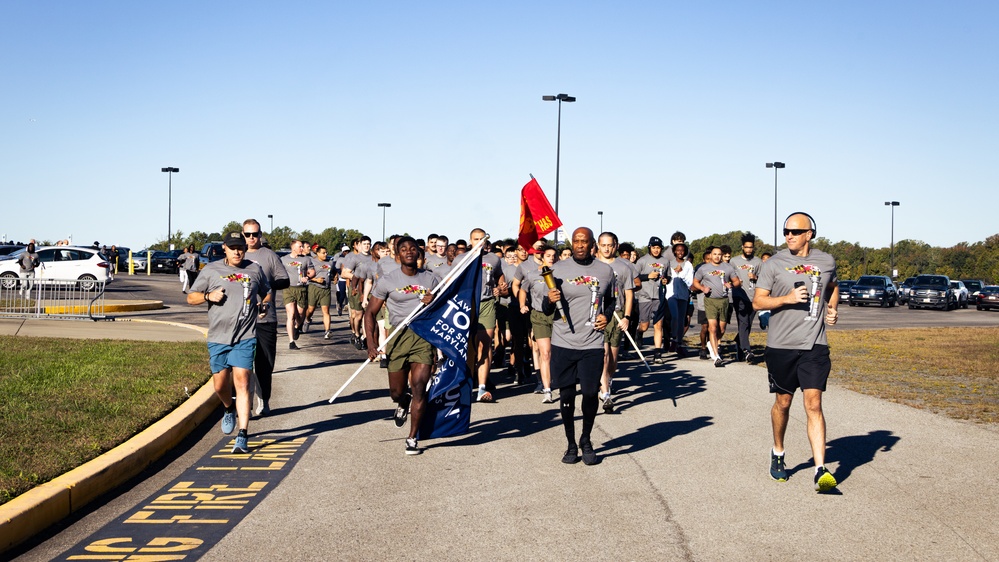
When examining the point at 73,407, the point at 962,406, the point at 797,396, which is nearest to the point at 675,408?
the point at 797,396

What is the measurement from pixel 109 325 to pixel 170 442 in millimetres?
12660

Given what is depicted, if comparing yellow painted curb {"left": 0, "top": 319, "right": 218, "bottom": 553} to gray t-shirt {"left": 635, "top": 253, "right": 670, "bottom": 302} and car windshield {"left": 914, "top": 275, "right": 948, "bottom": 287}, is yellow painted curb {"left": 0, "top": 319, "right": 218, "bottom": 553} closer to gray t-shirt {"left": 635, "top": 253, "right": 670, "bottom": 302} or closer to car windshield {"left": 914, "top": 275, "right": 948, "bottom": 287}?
gray t-shirt {"left": 635, "top": 253, "right": 670, "bottom": 302}

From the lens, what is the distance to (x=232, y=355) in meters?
8.23

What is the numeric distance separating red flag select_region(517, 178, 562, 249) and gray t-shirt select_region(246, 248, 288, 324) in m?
2.57

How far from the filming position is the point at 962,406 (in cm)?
1132

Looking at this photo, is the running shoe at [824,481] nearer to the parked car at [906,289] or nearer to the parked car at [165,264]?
the parked car at [906,289]

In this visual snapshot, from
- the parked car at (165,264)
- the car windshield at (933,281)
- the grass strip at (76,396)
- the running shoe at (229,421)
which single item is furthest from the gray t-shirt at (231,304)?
the parked car at (165,264)

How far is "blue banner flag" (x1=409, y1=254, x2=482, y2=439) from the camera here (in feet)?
27.9

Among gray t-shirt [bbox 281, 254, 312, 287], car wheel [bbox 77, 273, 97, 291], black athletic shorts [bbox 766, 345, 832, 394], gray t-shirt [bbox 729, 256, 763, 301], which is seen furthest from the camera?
car wheel [bbox 77, 273, 97, 291]

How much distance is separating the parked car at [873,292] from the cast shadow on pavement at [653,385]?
114ft

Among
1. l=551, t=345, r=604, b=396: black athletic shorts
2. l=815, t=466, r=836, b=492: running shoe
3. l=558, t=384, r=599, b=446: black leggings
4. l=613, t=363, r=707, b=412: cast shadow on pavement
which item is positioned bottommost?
l=613, t=363, r=707, b=412: cast shadow on pavement

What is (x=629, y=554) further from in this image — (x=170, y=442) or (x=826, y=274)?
(x=170, y=442)

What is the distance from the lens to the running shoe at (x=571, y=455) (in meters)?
7.73

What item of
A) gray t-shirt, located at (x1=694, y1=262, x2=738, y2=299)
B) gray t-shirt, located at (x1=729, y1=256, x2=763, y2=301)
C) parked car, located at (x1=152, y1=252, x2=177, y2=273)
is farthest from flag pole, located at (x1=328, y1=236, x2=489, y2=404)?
parked car, located at (x1=152, y1=252, x2=177, y2=273)
